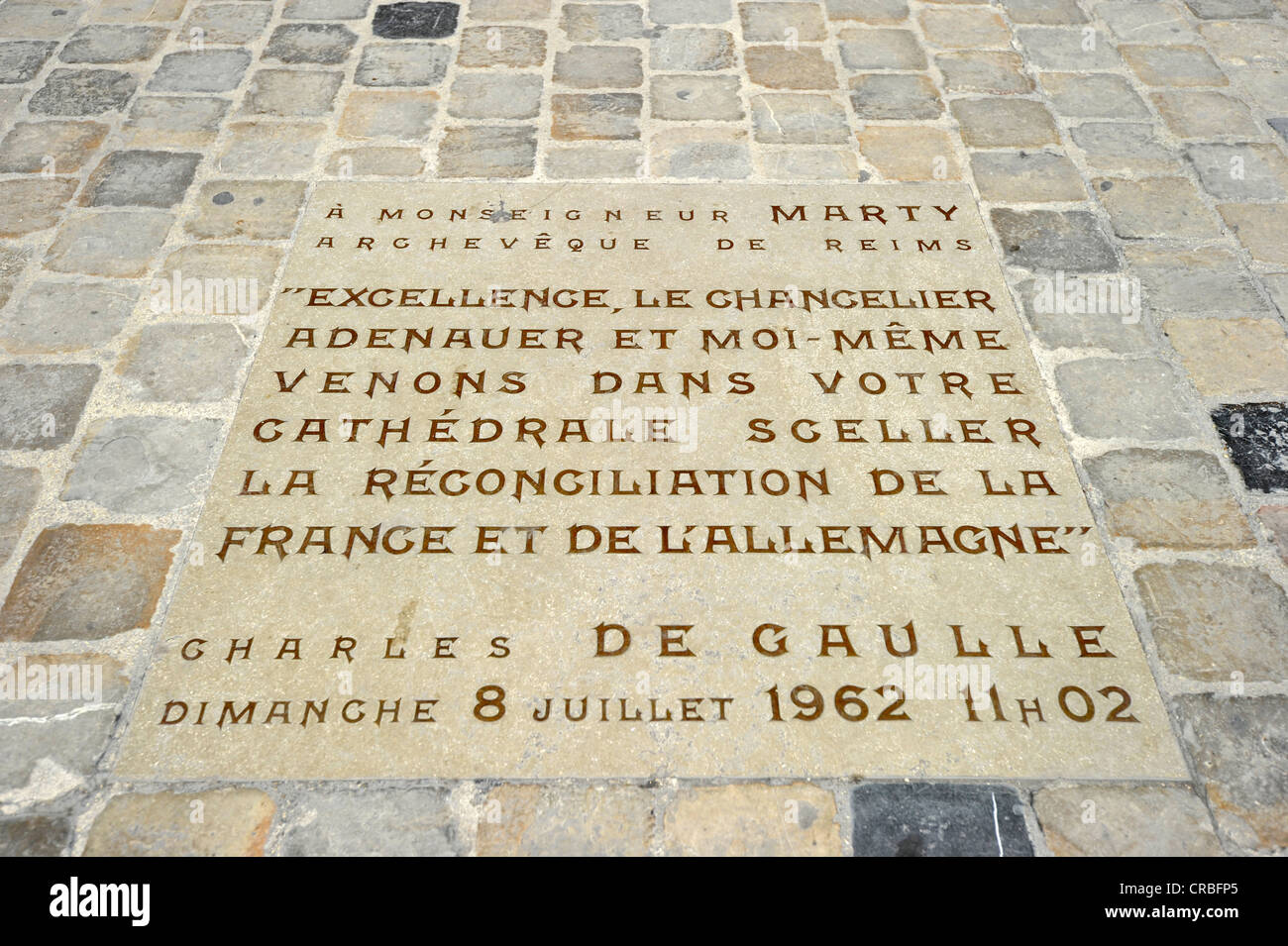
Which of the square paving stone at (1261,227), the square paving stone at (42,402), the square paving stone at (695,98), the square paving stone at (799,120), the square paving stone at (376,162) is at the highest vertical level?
the square paving stone at (695,98)

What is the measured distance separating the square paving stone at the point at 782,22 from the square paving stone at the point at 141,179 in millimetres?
2440

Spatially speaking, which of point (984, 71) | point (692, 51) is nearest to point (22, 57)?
point (692, 51)

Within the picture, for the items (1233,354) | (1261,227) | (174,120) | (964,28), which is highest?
(964,28)

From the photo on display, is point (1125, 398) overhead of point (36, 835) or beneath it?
overhead

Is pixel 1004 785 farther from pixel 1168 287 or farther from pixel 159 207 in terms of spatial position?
pixel 159 207

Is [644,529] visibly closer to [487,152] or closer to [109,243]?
[487,152]

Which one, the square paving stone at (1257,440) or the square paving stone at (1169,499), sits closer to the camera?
the square paving stone at (1169,499)

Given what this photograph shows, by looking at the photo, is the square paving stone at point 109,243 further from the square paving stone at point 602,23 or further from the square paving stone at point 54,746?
the square paving stone at point 602,23

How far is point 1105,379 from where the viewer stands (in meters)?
2.92

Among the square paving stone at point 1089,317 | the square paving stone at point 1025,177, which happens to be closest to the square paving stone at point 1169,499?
the square paving stone at point 1089,317

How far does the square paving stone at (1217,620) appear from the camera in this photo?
229 centimetres

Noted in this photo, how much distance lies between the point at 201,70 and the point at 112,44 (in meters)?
0.53

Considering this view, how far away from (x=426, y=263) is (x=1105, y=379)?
2.15 m

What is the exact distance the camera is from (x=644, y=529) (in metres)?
2.51
